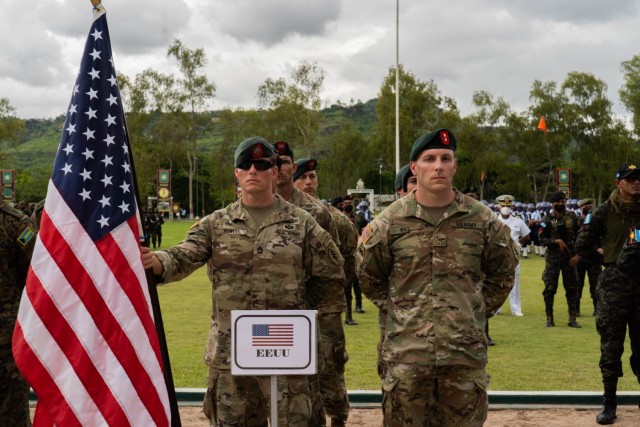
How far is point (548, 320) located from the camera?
12227 mm

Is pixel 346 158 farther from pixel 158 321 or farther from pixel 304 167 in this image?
pixel 158 321

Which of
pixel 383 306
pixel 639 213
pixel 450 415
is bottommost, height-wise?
pixel 450 415

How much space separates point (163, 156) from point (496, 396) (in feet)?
258

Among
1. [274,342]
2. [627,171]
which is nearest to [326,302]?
[274,342]

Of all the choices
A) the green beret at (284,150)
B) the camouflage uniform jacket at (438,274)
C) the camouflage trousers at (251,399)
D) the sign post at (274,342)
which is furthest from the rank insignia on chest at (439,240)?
the green beret at (284,150)

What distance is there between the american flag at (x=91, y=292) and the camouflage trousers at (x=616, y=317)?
409cm

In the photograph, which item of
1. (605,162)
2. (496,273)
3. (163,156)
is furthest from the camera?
(163,156)

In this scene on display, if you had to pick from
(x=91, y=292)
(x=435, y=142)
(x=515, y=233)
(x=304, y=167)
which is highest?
(x=435, y=142)

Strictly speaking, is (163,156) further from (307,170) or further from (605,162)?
(307,170)

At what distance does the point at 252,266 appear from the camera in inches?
180

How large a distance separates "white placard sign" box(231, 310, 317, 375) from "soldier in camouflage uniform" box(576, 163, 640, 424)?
3739 mm

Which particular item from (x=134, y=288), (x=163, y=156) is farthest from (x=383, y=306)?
(x=163, y=156)

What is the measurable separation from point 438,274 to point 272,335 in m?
1.10

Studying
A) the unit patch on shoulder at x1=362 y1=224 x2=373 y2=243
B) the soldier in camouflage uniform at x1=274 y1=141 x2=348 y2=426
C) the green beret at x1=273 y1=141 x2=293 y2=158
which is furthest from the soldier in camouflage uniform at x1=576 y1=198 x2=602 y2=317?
the unit patch on shoulder at x1=362 y1=224 x2=373 y2=243
